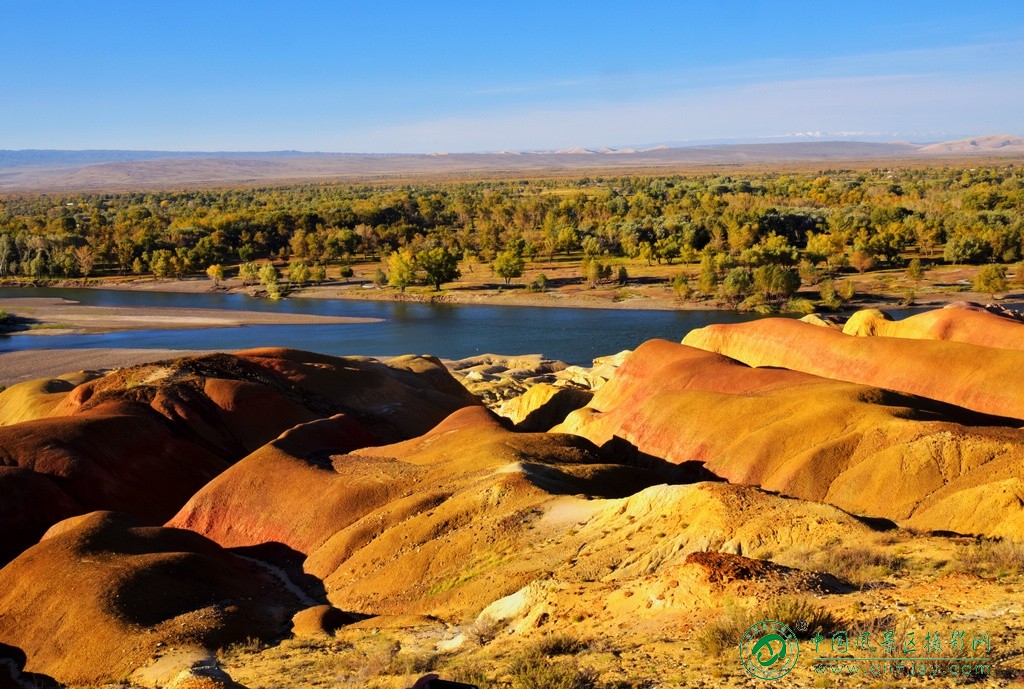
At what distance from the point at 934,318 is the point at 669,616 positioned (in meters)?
36.0

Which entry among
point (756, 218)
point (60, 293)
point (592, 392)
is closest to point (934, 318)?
point (592, 392)

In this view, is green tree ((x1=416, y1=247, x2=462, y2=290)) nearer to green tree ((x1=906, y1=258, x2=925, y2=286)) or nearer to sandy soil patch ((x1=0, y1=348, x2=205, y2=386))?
sandy soil patch ((x1=0, y1=348, x2=205, y2=386))

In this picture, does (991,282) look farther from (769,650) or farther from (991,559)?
(769,650)

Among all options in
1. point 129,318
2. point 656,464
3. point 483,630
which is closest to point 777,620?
point 483,630

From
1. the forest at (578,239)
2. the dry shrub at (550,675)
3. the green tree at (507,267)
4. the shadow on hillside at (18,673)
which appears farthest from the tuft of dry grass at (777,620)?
the green tree at (507,267)

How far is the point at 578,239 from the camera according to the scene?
115 metres

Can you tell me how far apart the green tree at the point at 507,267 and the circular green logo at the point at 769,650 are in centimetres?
8784

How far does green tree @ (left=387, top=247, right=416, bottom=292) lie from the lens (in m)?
99.6

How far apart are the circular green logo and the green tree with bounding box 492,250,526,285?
8784 centimetres

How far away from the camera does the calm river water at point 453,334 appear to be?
2840 inches

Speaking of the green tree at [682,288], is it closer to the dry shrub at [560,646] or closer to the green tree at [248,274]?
the green tree at [248,274]

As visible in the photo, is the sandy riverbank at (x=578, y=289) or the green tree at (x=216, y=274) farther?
the green tree at (x=216, y=274)

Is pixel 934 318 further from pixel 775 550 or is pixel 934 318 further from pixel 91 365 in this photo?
pixel 91 365

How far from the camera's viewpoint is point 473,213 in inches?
5925
